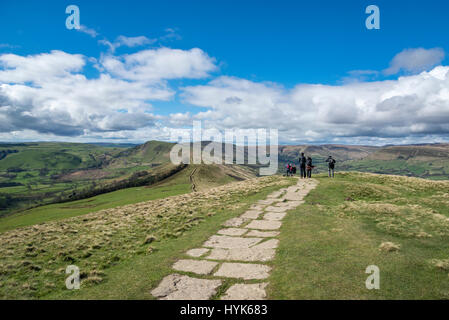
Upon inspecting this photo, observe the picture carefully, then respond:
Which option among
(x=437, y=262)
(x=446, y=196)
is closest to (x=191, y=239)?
(x=437, y=262)

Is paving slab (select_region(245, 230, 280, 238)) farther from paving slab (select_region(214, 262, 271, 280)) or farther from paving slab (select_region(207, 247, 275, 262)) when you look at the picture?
paving slab (select_region(214, 262, 271, 280))

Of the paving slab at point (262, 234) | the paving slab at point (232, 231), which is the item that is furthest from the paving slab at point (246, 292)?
the paving slab at point (232, 231)

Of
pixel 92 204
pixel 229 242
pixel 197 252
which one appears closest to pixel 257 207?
pixel 229 242

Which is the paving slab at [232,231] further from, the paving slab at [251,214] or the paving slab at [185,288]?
the paving slab at [185,288]

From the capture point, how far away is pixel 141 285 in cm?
920

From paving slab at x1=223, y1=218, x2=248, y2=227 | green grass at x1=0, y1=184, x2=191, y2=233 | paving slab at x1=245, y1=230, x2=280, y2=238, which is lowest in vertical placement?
green grass at x1=0, y1=184, x2=191, y2=233

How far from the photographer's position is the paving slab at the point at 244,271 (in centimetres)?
935

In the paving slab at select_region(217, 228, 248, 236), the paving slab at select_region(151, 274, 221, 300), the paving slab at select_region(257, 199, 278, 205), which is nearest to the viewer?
the paving slab at select_region(151, 274, 221, 300)

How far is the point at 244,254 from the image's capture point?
1157 cm

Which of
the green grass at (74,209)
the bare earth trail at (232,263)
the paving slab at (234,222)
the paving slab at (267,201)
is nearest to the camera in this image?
the bare earth trail at (232,263)

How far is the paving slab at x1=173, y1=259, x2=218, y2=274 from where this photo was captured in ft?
33.5

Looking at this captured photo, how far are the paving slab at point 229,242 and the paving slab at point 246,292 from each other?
13.4 feet

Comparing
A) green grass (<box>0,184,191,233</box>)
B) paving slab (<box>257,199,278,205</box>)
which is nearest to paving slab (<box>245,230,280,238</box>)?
paving slab (<box>257,199,278,205</box>)
